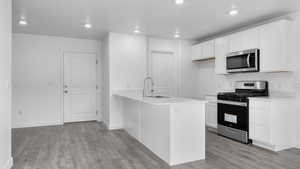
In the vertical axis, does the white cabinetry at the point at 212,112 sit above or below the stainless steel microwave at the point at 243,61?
below

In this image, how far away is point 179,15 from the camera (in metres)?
3.73

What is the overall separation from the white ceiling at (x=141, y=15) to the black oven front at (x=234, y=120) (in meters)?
1.77

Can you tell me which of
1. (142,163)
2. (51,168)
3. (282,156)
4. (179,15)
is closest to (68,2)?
(179,15)

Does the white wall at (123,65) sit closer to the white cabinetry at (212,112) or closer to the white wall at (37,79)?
the white wall at (37,79)

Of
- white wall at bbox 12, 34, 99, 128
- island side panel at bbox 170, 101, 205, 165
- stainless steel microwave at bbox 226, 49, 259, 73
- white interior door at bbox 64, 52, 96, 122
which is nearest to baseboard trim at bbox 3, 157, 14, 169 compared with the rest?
island side panel at bbox 170, 101, 205, 165

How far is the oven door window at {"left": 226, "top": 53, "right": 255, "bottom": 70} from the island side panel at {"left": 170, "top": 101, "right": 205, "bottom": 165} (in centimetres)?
173

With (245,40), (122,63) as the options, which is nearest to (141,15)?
(122,63)

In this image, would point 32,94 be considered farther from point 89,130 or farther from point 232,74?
point 232,74

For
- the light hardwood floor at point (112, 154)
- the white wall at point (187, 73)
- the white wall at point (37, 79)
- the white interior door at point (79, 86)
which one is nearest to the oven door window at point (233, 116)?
the light hardwood floor at point (112, 154)

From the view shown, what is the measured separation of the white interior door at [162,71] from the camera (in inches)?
221

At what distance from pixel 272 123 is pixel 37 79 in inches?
222

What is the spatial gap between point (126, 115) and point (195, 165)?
231 centimetres

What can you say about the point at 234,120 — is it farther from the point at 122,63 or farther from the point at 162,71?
the point at 122,63

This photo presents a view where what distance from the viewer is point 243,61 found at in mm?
4051
